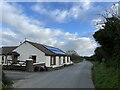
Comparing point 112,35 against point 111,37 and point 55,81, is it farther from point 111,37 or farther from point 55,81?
point 55,81

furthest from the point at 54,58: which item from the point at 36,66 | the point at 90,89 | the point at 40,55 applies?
the point at 90,89

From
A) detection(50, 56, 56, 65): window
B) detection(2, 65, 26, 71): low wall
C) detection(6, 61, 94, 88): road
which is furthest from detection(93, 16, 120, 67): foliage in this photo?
detection(50, 56, 56, 65): window

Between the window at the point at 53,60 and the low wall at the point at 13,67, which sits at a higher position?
the window at the point at 53,60

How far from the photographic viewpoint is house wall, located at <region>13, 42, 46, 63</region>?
46406 millimetres

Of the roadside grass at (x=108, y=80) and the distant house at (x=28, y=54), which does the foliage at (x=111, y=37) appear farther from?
the distant house at (x=28, y=54)

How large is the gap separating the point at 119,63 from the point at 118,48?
3.73 ft

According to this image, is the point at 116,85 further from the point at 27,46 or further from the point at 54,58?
the point at 54,58

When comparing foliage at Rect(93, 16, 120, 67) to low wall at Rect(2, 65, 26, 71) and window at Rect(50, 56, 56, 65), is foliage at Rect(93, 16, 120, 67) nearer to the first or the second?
low wall at Rect(2, 65, 26, 71)

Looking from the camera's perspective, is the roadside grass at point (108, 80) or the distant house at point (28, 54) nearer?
the roadside grass at point (108, 80)

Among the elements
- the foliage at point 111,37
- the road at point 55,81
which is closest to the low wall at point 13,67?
the road at point 55,81

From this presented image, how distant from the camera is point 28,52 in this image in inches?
1875

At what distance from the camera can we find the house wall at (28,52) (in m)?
46.4

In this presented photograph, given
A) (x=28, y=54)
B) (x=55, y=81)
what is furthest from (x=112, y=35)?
(x=28, y=54)

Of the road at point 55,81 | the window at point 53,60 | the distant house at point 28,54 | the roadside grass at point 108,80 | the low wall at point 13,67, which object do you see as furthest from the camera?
the window at point 53,60
